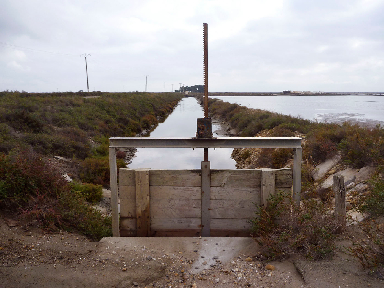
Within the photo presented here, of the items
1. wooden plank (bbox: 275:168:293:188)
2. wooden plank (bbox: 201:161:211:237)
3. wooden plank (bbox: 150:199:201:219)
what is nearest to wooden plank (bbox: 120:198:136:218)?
wooden plank (bbox: 150:199:201:219)

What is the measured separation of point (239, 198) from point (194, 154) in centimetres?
1356

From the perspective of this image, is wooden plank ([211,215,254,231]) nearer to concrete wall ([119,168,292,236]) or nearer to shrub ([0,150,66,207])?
concrete wall ([119,168,292,236])

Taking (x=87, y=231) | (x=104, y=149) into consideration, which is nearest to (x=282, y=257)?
(x=87, y=231)

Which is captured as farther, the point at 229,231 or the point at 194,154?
the point at 194,154

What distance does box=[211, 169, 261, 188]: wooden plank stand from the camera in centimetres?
589

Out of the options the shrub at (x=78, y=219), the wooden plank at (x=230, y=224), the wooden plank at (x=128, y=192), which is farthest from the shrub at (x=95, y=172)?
the wooden plank at (x=230, y=224)

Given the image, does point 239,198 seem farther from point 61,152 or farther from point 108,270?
point 61,152

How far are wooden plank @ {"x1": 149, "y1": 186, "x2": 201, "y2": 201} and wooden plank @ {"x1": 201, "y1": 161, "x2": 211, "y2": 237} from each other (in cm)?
11

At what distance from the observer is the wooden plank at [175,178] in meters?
5.92

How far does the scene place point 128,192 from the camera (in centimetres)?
599

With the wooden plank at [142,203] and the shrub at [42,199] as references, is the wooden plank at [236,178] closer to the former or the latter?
the wooden plank at [142,203]

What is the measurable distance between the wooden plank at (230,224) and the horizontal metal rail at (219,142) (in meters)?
1.44

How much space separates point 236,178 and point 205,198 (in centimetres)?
68

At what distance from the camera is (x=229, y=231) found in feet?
19.8
